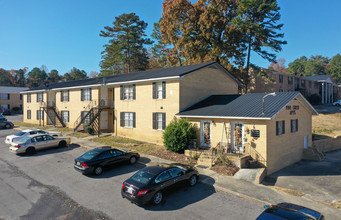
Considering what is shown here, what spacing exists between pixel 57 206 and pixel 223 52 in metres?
28.5

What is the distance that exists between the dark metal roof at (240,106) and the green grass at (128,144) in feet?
13.2

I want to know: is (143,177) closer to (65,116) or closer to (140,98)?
(140,98)

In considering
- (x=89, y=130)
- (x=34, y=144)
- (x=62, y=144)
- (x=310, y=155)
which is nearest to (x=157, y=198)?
(x=34, y=144)

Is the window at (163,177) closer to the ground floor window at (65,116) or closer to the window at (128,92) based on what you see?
the window at (128,92)

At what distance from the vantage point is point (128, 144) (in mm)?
20172

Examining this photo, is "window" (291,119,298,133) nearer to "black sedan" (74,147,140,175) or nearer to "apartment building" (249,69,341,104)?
"black sedan" (74,147,140,175)

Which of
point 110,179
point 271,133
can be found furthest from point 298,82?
point 110,179

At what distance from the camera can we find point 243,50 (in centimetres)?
3319

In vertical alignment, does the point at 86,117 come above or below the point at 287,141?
above

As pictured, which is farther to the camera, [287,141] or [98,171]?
[287,141]

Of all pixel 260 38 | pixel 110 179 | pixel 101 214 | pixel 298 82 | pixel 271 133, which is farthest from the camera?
pixel 298 82

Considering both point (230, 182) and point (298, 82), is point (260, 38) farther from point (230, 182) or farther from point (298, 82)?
point (230, 182)

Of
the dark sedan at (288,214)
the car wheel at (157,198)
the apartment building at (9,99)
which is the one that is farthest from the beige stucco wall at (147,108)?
the apartment building at (9,99)

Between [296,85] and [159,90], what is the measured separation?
40649 mm
